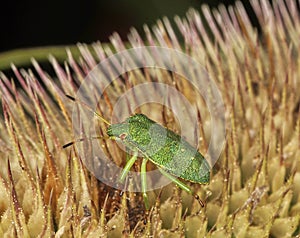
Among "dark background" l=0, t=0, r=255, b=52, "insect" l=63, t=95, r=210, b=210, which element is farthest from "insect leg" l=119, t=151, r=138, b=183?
"dark background" l=0, t=0, r=255, b=52

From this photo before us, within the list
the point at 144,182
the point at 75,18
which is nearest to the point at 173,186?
the point at 144,182

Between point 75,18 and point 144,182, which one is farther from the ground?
point 75,18

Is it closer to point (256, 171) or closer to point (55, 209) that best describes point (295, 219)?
point (256, 171)

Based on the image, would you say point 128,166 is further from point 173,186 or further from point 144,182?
point 173,186

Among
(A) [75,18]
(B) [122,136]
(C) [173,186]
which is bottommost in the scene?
(C) [173,186]

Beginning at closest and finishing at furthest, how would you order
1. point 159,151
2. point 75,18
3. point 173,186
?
1. point 159,151
2. point 173,186
3. point 75,18

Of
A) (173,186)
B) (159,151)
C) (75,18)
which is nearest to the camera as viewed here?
(159,151)

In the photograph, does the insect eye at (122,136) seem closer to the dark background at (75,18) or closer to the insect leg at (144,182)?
the insect leg at (144,182)
